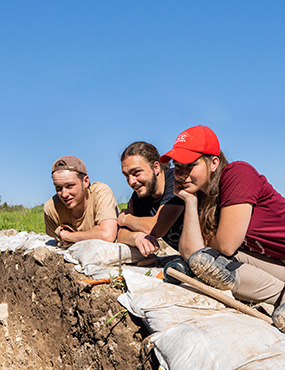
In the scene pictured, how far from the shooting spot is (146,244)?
3480 millimetres

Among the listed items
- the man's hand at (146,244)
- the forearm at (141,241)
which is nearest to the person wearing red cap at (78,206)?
the forearm at (141,241)

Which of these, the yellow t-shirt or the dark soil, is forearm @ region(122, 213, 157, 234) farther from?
the dark soil

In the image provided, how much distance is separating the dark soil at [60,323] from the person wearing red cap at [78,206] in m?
0.39

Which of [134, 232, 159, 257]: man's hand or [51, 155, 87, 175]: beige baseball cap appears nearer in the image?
[134, 232, 159, 257]: man's hand

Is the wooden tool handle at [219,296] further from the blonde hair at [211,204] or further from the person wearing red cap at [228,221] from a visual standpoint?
Answer: the blonde hair at [211,204]

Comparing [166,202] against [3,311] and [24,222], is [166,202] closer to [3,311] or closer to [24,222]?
[3,311]

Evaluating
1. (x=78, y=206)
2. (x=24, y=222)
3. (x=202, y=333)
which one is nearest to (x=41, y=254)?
(x=78, y=206)

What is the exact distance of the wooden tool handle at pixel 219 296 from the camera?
7.81 feet

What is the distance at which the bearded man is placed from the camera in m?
3.58

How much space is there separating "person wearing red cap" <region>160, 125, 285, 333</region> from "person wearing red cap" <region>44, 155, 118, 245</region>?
1.55 m

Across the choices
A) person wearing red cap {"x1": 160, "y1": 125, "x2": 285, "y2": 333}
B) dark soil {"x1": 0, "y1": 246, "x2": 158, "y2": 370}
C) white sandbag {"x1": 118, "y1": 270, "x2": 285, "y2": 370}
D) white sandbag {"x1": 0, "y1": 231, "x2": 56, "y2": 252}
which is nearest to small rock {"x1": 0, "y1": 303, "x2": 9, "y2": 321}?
dark soil {"x1": 0, "y1": 246, "x2": 158, "y2": 370}

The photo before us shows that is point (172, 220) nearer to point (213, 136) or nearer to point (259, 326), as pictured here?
point (213, 136)

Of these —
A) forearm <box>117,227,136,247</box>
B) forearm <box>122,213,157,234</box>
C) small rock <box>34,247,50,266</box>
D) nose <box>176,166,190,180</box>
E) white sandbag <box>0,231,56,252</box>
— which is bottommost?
small rock <box>34,247,50,266</box>

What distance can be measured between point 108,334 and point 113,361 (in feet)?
0.59
